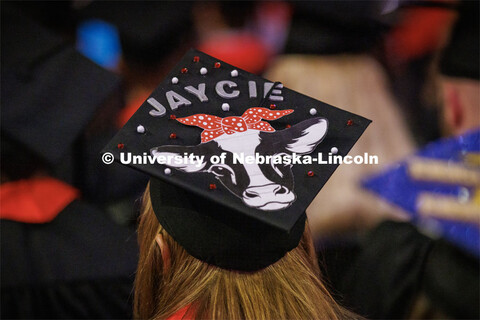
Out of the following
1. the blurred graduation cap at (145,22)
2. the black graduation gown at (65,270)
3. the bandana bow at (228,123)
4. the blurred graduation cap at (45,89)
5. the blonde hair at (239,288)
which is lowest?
the black graduation gown at (65,270)

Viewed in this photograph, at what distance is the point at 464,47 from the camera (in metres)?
2.12

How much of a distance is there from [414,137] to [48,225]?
145cm

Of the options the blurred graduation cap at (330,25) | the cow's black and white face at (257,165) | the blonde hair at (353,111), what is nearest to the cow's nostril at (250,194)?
the cow's black and white face at (257,165)

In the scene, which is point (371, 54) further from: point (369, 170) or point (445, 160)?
point (445, 160)

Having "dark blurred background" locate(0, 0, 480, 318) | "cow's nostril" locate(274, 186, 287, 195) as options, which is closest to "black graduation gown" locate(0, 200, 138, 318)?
"dark blurred background" locate(0, 0, 480, 318)

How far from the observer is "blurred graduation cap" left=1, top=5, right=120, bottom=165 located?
170cm

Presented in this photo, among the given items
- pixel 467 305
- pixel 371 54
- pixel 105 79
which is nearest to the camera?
pixel 467 305

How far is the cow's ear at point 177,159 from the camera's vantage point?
3.23 ft

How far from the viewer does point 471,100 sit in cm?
221

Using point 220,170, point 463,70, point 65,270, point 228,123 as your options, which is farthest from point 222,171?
point 463,70

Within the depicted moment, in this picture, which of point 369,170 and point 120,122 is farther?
point 120,122

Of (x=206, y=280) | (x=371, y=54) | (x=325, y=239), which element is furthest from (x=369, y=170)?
(x=206, y=280)

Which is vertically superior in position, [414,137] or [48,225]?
[414,137]

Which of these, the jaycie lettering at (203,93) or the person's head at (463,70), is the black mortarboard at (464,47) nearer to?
the person's head at (463,70)
